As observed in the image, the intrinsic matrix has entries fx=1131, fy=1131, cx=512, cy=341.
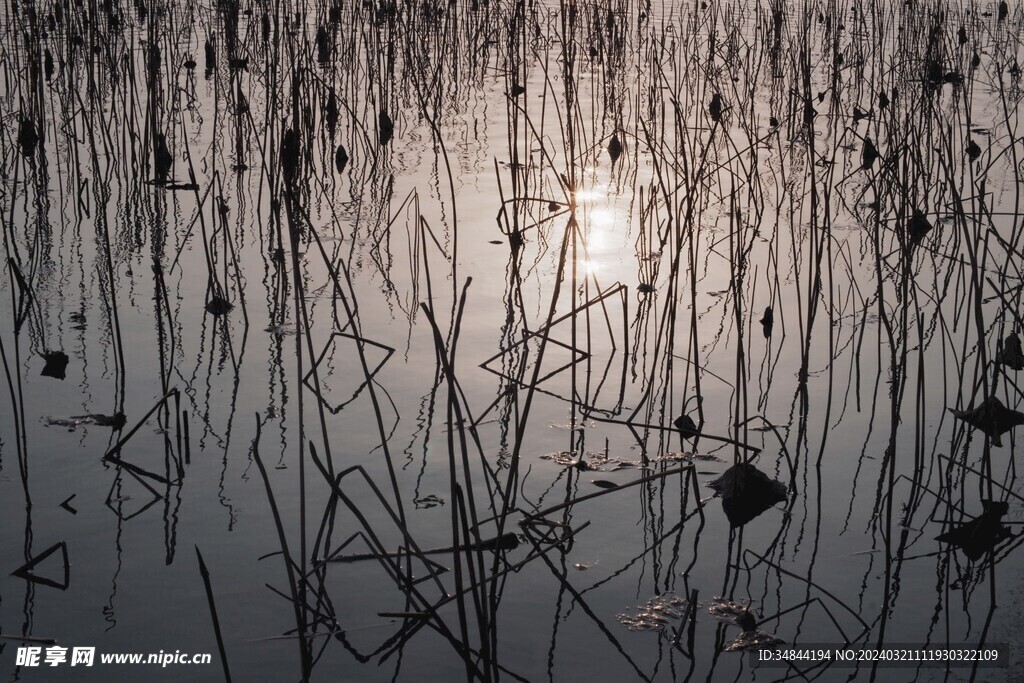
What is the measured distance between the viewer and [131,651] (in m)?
1.39

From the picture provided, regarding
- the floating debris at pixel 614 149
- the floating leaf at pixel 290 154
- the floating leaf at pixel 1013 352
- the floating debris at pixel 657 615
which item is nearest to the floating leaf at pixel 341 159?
the floating debris at pixel 614 149

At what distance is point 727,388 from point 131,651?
1.28 m

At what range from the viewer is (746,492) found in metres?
1.80

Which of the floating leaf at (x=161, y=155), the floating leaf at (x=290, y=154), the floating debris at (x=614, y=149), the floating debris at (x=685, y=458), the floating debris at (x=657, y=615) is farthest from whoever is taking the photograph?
the floating debris at (x=614, y=149)

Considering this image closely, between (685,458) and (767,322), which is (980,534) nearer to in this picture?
(685,458)

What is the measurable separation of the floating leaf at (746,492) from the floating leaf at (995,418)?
39cm

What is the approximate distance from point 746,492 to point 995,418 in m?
0.54

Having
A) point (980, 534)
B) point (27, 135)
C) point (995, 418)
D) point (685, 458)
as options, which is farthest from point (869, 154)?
point (27, 135)

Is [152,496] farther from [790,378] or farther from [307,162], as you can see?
[307,162]

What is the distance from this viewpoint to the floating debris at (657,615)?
4.87ft

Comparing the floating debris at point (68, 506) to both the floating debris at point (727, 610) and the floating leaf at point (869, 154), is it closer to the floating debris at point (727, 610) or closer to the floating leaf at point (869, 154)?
the floating debris at point (727, 610)

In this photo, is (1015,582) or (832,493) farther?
(832,493)

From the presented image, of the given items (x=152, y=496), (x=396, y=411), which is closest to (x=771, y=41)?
(x=396, y=411)

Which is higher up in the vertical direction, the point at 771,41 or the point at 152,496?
the point at 771,41
